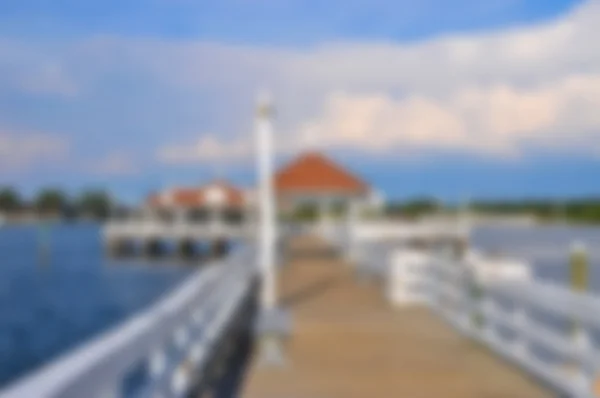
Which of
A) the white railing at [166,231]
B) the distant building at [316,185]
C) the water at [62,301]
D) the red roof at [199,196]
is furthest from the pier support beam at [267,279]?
the red roof at [199,196]

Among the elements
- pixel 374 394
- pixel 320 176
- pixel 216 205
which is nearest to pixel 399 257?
pixel 374 394

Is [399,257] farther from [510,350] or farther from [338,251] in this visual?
[338,251]

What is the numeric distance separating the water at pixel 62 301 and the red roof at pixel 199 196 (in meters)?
8.80

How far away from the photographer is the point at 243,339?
15.2m

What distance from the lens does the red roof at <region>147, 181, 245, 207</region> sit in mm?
81875

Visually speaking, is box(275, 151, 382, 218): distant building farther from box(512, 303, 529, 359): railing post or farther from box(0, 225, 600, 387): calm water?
box(512, 303, 529, 359): railing post

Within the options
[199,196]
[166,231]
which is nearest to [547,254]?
[166,231]

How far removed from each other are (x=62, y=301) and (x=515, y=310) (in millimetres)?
32633

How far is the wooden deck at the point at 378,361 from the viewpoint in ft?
33.4

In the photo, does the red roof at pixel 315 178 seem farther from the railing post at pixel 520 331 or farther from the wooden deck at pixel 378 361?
the railing post at pixel 520 331

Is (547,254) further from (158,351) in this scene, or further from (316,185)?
(158,351)

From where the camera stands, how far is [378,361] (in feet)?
40.7

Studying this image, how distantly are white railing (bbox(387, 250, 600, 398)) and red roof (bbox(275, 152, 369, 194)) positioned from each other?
96.4 feet

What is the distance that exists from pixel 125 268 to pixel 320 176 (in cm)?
1631
